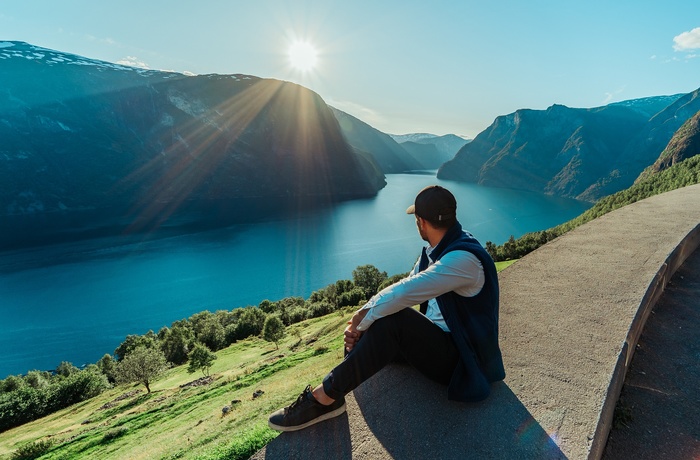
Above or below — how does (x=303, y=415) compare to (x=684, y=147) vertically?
below

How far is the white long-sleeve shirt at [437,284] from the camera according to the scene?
2623 mm

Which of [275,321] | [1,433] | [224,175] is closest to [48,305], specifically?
[1,433]

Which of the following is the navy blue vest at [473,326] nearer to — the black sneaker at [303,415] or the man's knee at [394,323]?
the man's knee at [394,323]

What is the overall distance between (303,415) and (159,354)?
35.5m

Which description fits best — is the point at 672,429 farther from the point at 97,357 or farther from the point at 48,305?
the point at 48,305

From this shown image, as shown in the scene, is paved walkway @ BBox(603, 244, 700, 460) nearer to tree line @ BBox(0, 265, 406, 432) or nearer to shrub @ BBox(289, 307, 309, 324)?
tree line @ BBox(0, 265, 406, 432)

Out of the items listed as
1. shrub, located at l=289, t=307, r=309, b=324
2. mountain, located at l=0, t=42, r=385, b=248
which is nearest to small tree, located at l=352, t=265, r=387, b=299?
shrub, located at l=289, t=307, r=309, b=324

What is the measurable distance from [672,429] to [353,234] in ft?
336

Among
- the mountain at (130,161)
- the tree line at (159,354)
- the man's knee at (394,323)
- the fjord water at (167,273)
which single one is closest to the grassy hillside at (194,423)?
the man's knee at (394,323)

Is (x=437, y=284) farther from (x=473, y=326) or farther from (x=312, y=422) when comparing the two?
(x=312, y=422)

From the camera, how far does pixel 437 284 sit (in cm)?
266

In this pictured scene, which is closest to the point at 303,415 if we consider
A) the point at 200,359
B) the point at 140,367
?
the point at 200,359

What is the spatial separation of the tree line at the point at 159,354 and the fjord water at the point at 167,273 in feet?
35.9

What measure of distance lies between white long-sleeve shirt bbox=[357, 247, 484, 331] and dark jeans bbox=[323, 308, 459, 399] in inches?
4.7
